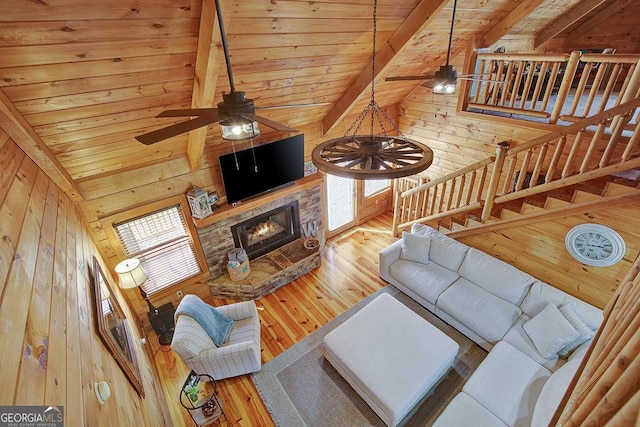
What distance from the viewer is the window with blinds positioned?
381 centimetres

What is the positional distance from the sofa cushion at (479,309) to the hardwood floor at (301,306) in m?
1.14

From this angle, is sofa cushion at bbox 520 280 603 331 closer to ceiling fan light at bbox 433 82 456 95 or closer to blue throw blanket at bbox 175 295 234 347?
ceiling fan light at bbox 433 82 456 95

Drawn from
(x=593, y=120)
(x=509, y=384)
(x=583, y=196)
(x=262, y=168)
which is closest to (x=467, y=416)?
(x=509, y=384)

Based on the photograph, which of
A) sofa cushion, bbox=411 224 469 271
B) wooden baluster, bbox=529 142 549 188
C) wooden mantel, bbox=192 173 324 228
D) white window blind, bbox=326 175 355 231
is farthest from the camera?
white window blind, bbox=326 175 355 231

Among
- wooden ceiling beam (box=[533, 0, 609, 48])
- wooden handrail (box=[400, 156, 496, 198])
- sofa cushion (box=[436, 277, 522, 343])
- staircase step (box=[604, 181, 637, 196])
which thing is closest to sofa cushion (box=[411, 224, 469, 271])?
sofa cushion (box=[436, 277, 522, 343])

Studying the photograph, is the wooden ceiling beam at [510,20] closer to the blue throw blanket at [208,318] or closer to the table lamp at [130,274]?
the blue throw blanket at [208,318]

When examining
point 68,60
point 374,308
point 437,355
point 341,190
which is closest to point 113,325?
point 68,60

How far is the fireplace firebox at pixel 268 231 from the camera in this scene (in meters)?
4.77

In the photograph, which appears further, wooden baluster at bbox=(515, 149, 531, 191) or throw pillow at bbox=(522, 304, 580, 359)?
wooden baluster at bbox=(515, 149, 531, 191)

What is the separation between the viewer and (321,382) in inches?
133

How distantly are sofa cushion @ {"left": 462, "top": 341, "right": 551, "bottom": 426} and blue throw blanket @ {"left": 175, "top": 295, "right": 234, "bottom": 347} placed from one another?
2642mm

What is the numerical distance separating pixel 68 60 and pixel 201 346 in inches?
107

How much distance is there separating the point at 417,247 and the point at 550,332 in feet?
5.90

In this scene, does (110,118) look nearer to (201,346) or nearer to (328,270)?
(201,346)
